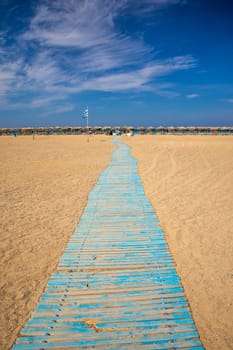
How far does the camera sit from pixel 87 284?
2.81m

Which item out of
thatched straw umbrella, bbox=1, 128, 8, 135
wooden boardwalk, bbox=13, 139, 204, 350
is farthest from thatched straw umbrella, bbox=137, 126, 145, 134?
wooden boardwalk, bbox=13, 139, 204, 350

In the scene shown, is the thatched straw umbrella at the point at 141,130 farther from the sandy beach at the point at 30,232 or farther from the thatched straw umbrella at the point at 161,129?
the sandy beach at the point at 30,232

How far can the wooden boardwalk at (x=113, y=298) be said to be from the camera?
6.95 feet

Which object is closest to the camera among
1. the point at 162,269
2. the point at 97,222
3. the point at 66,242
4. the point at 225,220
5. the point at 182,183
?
the point at 162,269

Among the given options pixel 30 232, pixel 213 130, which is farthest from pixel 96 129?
pixel 30 232

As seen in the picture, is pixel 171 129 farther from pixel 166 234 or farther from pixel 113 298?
pixel 113 298

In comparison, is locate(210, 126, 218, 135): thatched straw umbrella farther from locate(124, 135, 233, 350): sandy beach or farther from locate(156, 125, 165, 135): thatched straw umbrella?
locate(124, 135, 233, 350): sandy beach

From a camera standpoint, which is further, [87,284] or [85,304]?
[87,284]

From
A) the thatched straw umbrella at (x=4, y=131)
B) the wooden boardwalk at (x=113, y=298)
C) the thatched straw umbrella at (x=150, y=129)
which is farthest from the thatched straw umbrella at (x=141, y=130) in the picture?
the wooden boardwalk at (x=113, y=298)

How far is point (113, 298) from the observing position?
8.46 feet

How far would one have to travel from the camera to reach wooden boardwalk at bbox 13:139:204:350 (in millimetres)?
2119

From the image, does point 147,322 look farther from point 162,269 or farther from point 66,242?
point 66,242

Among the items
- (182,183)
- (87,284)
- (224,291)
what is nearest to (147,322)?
(87,284)

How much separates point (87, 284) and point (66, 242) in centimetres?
127
